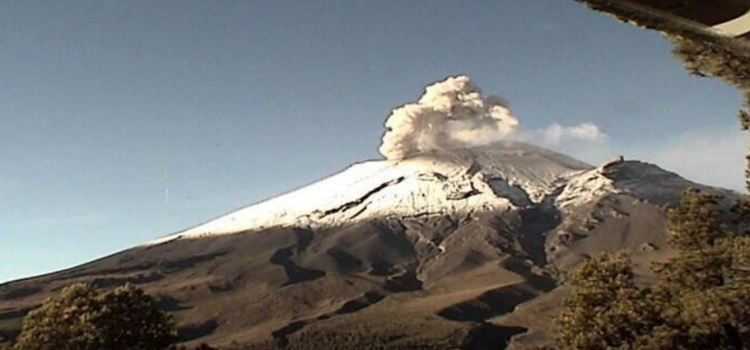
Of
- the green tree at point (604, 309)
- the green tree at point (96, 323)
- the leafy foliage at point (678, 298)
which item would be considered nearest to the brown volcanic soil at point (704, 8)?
the leafy foliage at point (678, 298)

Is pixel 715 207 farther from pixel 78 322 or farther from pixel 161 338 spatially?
pixel 78 322

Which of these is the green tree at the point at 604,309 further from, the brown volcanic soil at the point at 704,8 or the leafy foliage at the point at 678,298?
the brown volcanic soil at the point at 704,8

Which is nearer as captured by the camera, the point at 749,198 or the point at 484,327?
the point at 749,198

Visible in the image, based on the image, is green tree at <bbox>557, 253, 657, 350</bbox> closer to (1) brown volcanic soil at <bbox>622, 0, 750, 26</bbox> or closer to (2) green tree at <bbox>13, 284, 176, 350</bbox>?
(2) green tree at <bbox>13, 284, 176, 350</bbox>

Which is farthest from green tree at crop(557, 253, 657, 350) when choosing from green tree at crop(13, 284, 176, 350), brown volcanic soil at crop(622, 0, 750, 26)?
brown volcanic soil at crop(622, 0, 750, 26)

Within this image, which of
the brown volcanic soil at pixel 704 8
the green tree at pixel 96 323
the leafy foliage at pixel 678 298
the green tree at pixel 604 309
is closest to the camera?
the brown volcanic soil at pixel 704 8

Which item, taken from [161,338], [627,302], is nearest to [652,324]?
[627,302]

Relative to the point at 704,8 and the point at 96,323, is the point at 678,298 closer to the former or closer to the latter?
the point at 96,323

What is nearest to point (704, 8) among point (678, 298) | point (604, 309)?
point (678, 298)
